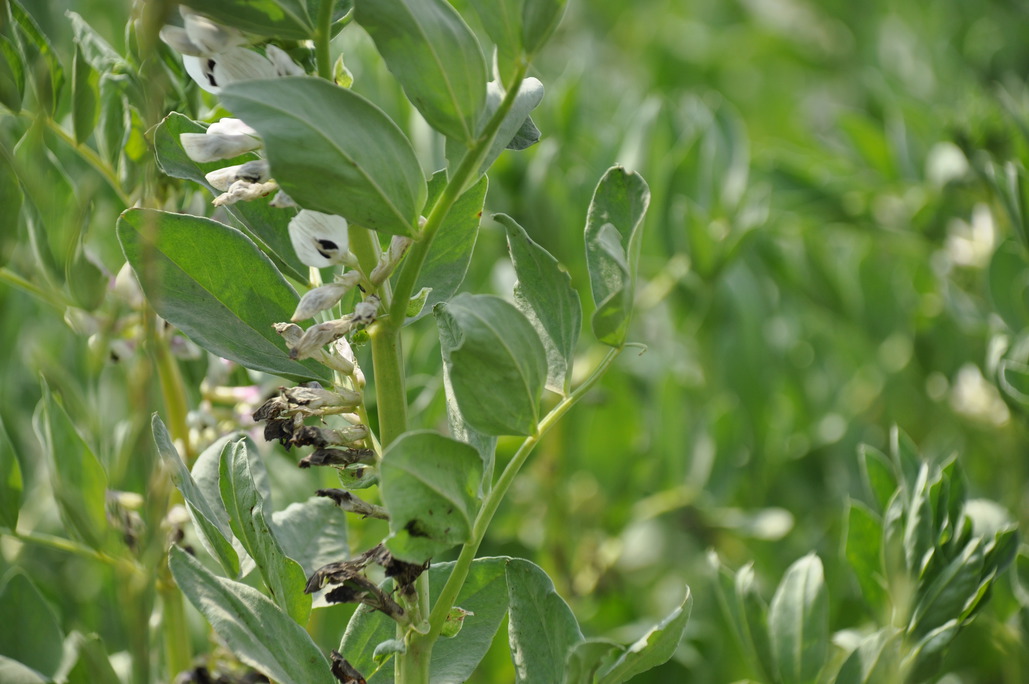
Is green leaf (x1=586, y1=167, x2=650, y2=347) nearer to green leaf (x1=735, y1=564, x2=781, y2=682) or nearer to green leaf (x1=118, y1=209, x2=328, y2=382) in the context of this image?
green leaf (x1=118, y1=209, x2=328, y2=382)

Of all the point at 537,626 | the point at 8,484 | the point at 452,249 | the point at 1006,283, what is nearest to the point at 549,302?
the point at 452,249

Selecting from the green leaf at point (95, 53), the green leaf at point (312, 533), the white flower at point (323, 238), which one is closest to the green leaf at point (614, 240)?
the white flower at point (323, 238)

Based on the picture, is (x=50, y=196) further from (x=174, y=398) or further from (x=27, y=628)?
(x=27, y=628)

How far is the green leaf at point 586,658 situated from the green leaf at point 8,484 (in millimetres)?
403

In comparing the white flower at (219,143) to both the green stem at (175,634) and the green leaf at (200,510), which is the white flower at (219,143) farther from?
the green stem at (175,634)

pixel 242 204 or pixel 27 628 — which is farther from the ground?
pixel 242 204

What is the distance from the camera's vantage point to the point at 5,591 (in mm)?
628

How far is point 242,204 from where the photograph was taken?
19.8 inches

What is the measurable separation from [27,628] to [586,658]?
390mm

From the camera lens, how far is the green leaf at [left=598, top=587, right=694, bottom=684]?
45 centimetres

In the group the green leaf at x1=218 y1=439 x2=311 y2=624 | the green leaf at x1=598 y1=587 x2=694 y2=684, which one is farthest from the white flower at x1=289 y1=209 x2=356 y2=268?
the green leaf at x1=598 y1=587 x2=694 y2=684

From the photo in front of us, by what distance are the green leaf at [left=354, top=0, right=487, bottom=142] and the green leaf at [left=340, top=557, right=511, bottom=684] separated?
0.23m

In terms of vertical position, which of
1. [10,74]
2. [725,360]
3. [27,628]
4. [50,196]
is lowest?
[725,360]

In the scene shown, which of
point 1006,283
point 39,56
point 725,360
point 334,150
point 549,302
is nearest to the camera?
point 334,150
